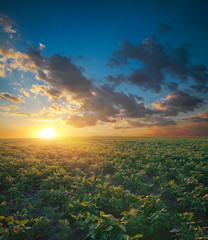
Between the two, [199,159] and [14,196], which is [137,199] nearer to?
[14,196]

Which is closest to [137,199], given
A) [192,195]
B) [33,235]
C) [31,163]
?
[192,195]

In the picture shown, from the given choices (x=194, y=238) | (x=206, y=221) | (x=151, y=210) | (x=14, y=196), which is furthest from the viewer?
(x=14, y=196)

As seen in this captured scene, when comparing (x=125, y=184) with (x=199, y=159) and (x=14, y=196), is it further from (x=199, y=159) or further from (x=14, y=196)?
(x=199, y=159)

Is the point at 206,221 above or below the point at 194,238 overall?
below

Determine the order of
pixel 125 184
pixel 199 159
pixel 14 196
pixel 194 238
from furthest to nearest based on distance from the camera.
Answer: pixel 199 159
pixel 125 184
pixel 14 196
pixel 194 238

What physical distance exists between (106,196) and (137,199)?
1.41 meters

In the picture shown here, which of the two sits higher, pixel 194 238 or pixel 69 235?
pixel 194 238

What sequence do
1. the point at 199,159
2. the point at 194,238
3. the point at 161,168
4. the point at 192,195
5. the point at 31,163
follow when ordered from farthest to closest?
the point at 199,159, the point at 31,163, the point at 161,168, the point at 192,195, the point at 194,238

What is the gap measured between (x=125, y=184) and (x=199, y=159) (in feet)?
30.5

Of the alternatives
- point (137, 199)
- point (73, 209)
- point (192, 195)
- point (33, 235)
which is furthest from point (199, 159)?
point (33, 235)

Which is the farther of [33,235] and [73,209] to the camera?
[73,209]

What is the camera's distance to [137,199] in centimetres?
590

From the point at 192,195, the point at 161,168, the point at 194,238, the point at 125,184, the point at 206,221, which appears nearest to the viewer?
the point at 194,238

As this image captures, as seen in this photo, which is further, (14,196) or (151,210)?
(14,196)
